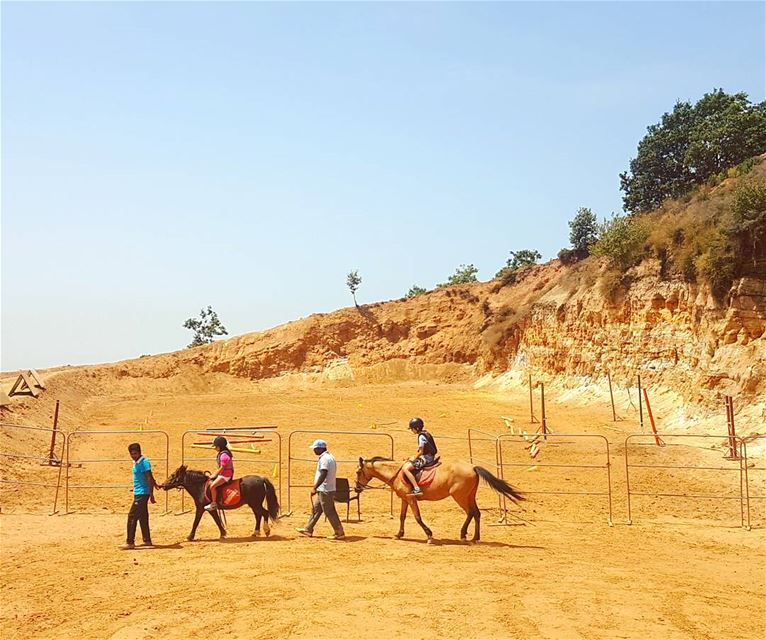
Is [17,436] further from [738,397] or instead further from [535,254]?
[535,254]

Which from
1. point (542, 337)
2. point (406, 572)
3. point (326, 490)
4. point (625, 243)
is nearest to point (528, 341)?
point (542, 337)

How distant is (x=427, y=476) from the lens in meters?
13.0

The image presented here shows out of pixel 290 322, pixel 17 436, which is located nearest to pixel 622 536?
pixel 17 436

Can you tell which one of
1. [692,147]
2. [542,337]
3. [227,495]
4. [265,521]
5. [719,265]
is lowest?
[265,521]

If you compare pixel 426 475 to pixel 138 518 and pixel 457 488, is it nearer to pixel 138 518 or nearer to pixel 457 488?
pixel 457 488

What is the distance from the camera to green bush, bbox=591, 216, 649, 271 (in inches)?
1329

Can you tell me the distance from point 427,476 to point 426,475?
3 centimetres

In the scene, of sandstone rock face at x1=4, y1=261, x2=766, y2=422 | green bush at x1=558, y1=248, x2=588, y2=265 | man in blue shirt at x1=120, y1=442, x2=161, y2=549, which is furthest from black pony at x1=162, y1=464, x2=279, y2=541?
green bush at x1=558, y1=248, x2=588, y2=265

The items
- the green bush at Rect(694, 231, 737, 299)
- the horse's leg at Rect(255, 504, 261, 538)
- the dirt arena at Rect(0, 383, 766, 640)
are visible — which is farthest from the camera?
the green bush at Rect(694, 231, 737, 299)

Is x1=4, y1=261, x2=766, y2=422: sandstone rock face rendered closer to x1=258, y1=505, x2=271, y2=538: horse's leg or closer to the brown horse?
the brown horse

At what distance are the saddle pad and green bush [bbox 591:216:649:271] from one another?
942 inches

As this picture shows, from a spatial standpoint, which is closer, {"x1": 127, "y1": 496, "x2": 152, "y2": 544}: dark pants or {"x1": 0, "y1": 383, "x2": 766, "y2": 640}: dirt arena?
{"x1": 0, "y1": 383, "x2": 766, "y2": 640}: dirt arena

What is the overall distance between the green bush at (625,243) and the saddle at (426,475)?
78.4ft

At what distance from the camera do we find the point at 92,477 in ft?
65.3
